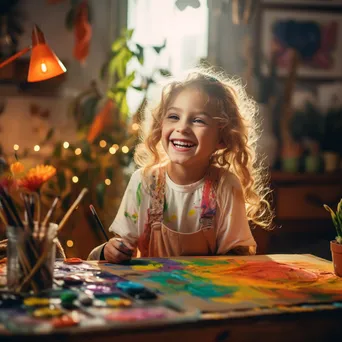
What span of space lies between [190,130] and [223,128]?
0.52 feet

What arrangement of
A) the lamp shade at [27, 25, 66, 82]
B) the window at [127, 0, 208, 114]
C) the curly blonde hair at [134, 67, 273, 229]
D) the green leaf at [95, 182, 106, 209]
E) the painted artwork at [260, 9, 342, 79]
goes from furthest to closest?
the painted artwork at [260, 9, 342, 79] → the window at [127, 0, 208, 114] → the green leaf at [95, 182, 106, 209] → the curly blonde hair at [134, 67, 273, 229] → the lamp shade at [27, 25, 66, 82]

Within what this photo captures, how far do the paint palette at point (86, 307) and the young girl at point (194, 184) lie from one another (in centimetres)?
63

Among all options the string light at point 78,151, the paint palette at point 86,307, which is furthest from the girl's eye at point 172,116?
the string light at point 78,151

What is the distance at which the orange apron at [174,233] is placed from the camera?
6.17ft

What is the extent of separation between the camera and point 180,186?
199 centimetres

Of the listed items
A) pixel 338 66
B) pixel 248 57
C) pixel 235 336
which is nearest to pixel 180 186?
pixel 235 336

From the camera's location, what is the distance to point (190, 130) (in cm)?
191

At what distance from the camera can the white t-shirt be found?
1.93m

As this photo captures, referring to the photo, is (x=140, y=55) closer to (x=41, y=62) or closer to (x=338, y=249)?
(x=41, y=62)

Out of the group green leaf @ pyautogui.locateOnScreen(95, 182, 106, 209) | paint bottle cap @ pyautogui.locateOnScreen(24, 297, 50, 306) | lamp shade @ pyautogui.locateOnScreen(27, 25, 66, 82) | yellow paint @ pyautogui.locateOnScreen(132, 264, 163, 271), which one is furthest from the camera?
green leaf @ pyautogui.locateOnScreen(95, 182, 106, 209)

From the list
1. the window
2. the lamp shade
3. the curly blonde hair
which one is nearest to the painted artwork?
the window

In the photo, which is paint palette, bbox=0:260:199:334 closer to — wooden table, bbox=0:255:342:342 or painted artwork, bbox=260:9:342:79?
wooden table, bbox=0:255:342:342

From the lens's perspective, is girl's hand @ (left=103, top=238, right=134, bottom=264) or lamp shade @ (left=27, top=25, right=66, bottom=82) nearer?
girl's hand @ (left=103, top=238, right=134, bottom=264)

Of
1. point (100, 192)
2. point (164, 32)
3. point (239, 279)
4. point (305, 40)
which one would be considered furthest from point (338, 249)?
point (305, 40)
